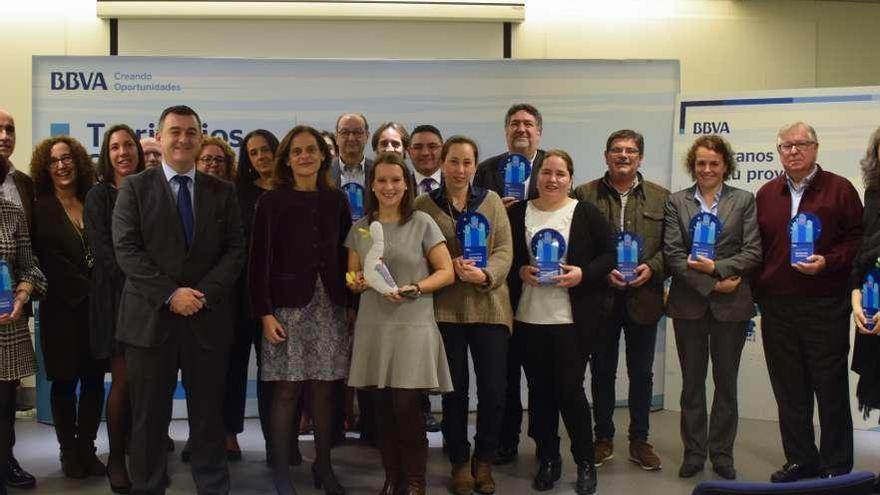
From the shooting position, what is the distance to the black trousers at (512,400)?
14.0 ft

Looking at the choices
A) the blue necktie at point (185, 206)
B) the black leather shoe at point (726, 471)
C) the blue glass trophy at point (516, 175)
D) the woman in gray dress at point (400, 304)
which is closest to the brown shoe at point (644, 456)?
the black leather shoe at point (726, 471)

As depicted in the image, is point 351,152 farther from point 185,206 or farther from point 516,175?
point 185,206

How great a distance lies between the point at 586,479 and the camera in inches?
157

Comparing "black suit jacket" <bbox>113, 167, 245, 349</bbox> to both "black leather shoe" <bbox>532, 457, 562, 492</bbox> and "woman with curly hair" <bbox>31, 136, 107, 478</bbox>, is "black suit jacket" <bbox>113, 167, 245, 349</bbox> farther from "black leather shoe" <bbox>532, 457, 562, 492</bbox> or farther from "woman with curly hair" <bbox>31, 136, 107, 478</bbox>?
"black leather shoe" <bbox>532, 457, 562, 492</bbox>

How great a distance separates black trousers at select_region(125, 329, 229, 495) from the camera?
12.0 ft

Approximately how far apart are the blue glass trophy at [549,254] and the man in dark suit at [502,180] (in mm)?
472

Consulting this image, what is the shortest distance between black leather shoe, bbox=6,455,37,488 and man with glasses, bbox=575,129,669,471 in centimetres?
277

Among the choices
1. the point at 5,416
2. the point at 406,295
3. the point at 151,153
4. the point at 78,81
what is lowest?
the point at 5,416

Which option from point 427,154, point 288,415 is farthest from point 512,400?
point 427,154

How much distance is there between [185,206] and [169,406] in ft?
2.84

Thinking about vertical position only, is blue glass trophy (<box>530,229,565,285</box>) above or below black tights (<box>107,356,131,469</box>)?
above

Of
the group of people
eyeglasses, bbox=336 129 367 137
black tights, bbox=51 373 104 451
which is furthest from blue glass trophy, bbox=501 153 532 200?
black tights, bbox=51 373 104 451

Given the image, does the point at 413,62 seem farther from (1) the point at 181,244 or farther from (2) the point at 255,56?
(1) the point at 181,244

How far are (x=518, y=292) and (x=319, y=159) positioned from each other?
43.1 inches
